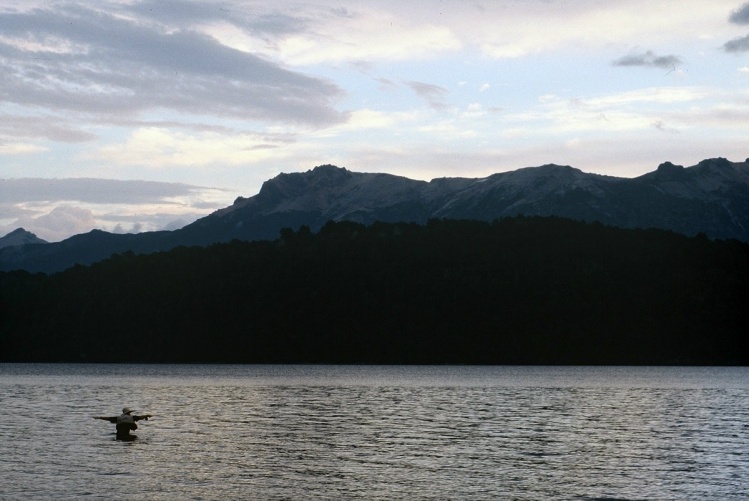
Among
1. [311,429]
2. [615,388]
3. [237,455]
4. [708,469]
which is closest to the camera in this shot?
[708,469]

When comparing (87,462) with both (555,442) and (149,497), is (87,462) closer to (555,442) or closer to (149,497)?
(149,497)

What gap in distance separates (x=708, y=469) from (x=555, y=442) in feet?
67.6

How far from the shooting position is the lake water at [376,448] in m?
65.6

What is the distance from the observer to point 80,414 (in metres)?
124

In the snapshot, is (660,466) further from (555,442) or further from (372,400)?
(372,400)

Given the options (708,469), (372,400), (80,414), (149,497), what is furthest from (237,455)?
(372,400)

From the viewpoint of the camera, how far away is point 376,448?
87.6 meters

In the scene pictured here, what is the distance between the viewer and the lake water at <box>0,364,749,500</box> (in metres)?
65.6

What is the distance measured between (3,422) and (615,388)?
126 meters

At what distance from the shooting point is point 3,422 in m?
111

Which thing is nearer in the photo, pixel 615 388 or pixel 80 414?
pixel 80 414

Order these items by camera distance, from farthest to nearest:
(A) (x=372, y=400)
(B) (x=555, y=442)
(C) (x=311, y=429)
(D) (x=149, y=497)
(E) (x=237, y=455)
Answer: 1. (A) (x=372, y=400)
2. (C) (x=311, y=429)
3. (B) (x=555, y=442)
4. (E) (x=237, y=455)
5. (D) (x=149, y=497)

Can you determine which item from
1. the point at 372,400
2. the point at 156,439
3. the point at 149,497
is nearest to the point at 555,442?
the point at 156,439

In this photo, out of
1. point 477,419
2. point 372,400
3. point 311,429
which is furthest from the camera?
point 372,400
